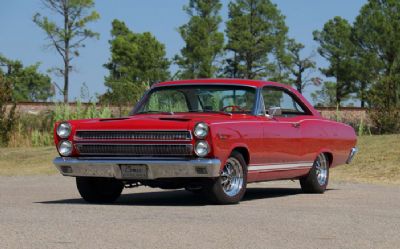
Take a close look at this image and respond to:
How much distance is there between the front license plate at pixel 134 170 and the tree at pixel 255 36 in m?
58.0

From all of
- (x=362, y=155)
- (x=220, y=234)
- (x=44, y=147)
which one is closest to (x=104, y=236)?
(x=220, y=234)

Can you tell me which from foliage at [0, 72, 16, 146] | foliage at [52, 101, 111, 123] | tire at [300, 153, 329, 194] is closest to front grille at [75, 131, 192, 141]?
tire at [300, 153, 329, 194]

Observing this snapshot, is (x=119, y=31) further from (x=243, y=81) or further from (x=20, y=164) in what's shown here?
(x=243, y=81)

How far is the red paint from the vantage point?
1073cm

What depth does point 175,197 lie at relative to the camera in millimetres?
12750

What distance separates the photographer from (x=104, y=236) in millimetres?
7797

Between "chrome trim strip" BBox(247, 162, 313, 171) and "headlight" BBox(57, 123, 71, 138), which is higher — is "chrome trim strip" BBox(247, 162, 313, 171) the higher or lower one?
the lower one

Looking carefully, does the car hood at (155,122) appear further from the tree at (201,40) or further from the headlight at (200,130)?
the tree at (201,40)

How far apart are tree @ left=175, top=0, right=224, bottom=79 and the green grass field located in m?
40.7

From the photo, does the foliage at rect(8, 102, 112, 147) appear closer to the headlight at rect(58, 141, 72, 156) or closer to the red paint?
the red paint

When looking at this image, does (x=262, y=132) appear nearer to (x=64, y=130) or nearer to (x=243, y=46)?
(x=64, y=130)

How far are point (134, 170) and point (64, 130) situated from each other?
3.85ft

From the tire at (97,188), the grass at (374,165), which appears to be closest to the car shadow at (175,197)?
the tire at (97,188)

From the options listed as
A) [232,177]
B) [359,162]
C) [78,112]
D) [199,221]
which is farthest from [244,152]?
[78,112]
